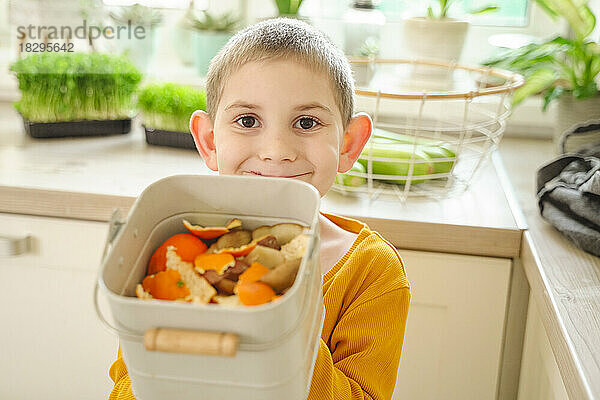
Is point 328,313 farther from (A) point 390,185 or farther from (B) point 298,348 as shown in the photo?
(A) point 390,185

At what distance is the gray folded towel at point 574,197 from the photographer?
3.50 feet

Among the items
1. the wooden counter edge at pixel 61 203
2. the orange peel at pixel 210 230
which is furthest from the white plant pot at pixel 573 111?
the orange peel at pixel 210 230

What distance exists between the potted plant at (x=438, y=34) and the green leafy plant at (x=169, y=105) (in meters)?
0.48

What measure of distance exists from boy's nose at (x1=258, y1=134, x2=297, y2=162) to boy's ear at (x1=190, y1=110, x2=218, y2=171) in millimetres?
127

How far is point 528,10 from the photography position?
1.83 m

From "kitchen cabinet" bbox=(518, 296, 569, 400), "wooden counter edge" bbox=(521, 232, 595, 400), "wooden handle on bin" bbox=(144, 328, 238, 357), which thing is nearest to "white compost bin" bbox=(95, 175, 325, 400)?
"wooden handle on bin" bbox=(144, 328, 238, 357)

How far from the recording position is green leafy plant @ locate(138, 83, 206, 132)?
1514mm

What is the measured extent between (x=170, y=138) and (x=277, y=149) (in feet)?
2.52

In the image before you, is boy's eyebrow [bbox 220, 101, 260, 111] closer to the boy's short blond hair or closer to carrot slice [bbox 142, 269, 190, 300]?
the boy's short blond hair

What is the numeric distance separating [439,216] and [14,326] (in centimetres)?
82

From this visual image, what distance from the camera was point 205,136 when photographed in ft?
3.13

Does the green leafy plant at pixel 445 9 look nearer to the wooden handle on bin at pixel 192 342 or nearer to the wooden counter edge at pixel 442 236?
the wooden counter edge at pixel 442 236

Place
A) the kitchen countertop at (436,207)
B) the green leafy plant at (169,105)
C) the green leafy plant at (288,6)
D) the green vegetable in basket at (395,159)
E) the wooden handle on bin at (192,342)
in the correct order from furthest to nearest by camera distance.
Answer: the green leafy plant at (288,6) < the green leafy plant at (169,105) < the green vegetable in basket at (395,159) < the kitchen countertop at (436,207) < the wooden handle on bin at (192,342)

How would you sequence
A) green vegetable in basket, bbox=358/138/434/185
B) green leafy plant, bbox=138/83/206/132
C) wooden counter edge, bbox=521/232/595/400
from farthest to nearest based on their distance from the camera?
green leafy plant, bbox=138/83/206/132
green vegetable in basket, bbox=358/138/434/185
wooden counter edge, bbox=521/232/595/400
